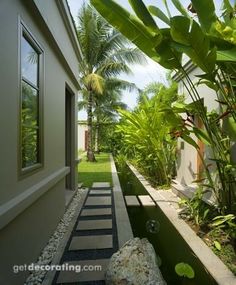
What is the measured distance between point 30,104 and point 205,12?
8.27 feet

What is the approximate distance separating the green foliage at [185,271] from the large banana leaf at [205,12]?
9.98ft

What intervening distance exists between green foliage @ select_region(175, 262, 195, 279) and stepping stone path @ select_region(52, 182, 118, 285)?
0.96 meters

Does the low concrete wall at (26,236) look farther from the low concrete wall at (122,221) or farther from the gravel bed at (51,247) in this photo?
the low concrete wall at (122,221)

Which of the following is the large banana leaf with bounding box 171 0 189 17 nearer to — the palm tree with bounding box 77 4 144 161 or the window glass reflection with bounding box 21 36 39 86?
the window glass reflection with bounding box 21 36 39 86

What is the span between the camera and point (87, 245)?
4.38 m

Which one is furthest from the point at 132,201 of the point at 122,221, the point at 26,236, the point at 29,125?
the point at 29,125

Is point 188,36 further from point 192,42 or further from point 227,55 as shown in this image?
point 227,55

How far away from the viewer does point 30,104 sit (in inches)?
148

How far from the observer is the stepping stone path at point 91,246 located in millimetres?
3426

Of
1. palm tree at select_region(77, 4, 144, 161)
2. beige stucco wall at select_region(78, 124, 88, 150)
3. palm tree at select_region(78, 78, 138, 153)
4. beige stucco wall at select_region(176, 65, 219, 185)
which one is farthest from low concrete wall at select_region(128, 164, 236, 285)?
beige stucco wall at select_region(78, 124, 88, 150)

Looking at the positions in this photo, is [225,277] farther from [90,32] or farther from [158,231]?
[90,32]

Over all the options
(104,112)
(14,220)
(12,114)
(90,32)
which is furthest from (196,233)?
(104,112)

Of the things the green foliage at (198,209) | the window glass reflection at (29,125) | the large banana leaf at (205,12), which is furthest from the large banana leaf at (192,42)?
the green foliage at (198,209)

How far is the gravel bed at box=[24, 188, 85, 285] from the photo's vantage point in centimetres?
342
